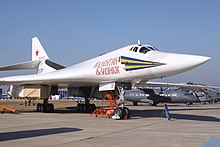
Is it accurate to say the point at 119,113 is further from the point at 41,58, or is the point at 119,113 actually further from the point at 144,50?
the point at 41,58

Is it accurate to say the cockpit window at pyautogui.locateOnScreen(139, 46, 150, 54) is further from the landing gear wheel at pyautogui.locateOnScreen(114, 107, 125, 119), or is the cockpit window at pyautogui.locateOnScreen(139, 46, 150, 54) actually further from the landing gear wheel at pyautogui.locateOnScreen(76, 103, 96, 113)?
the landing gear wheel at pyautogui.locateOnScreen(76, 103, 96, 113)

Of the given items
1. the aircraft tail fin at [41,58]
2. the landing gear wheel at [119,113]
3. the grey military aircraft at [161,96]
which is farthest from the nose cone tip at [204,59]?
the grey military aircraft at [161,96]

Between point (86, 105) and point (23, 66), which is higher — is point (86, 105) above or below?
below

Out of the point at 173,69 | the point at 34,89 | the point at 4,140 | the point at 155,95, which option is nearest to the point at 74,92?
the point at 34,89

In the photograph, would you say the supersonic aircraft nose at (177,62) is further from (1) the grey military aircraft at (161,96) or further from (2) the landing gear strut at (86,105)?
(1) the grey military aircraft at (161,96)

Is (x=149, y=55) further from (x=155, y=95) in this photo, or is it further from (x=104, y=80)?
(x=155, y=95)

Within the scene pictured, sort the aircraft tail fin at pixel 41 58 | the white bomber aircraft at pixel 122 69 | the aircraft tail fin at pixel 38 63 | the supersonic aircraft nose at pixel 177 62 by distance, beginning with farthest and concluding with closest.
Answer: the aircraft tail fin at pixel 41 58, the aircraft tail fin at pixel 38 63, the white bomber aircraft at pixel 122 69, the supersonic aircraft nose at pixel 177 62

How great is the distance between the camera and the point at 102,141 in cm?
766

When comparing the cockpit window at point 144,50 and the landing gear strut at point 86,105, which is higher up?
the cockpit window at point 144,50

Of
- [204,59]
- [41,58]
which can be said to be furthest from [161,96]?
[204,59]

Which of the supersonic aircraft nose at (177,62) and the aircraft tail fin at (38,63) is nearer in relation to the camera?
the supersonic aircraft nose at (177,62)

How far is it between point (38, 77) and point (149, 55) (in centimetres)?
753

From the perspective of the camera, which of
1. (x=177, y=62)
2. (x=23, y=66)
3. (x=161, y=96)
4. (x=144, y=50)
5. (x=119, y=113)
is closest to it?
(x=177, y=62)

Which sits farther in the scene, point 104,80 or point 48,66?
point 48,66
